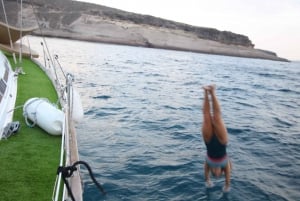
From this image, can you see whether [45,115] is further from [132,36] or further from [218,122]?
[132,36]

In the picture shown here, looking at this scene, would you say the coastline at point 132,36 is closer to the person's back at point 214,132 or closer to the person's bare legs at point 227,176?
the person's bare legs at point 227,176

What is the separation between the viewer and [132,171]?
9648 millimetres

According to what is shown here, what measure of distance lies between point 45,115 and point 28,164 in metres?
2.09

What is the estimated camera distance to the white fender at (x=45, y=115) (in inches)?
330

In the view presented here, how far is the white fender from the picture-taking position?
27.5 ft

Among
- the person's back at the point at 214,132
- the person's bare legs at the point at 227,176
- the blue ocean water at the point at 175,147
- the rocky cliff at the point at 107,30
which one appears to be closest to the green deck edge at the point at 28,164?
the blue ocean water at the point at 175,147

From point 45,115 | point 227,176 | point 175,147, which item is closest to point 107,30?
point 175,147

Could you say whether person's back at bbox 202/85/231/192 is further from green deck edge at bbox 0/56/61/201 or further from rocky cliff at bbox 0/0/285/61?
rocky cliff at bbox 0/0/285/61

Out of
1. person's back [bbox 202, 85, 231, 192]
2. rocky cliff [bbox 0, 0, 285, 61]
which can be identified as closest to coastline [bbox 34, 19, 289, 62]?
rocky cliff [bbox 0, 0, 285, 61]

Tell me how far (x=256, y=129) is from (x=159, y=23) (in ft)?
432

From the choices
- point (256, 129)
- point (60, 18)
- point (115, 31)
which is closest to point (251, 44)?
point (115, 31)

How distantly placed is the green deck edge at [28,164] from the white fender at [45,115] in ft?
0.62

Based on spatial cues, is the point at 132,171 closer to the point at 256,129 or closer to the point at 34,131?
the point at 34,131

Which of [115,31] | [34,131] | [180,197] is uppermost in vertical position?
[115,31]
